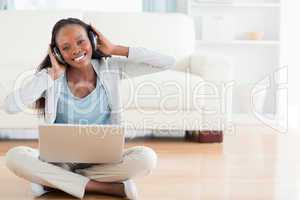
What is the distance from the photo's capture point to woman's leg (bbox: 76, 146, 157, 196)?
7.36ft

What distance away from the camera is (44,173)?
87.4 inches

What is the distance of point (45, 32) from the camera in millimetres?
4316

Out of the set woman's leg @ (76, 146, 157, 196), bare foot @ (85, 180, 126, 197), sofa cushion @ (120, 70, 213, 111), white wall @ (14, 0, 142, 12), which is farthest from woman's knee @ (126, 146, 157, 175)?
white wall @ (14, 0, 142, 12)

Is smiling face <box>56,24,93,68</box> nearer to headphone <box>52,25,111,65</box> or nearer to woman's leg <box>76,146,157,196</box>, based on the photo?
headphone <box>52,25,111,65</box>

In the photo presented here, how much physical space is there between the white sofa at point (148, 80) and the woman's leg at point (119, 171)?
139 centimetres

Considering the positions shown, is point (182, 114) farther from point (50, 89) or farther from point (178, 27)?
point (50, 89)

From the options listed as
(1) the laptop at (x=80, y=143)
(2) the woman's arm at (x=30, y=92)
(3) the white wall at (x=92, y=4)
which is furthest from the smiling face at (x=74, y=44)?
(3) the white wall at (x=92, y=4)

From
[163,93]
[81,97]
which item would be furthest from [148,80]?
[81,97]

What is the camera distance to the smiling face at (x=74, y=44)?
7.22 ft

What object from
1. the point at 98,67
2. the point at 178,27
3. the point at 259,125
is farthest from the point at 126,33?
the point at 98,67

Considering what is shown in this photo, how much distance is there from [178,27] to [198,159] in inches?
57.3

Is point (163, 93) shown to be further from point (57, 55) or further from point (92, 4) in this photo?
point (92, 4)

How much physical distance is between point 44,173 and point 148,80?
5.18 ft

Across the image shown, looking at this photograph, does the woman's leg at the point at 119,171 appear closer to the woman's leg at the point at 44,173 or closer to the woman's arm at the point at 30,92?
the woman's leg at the point at 44,173
